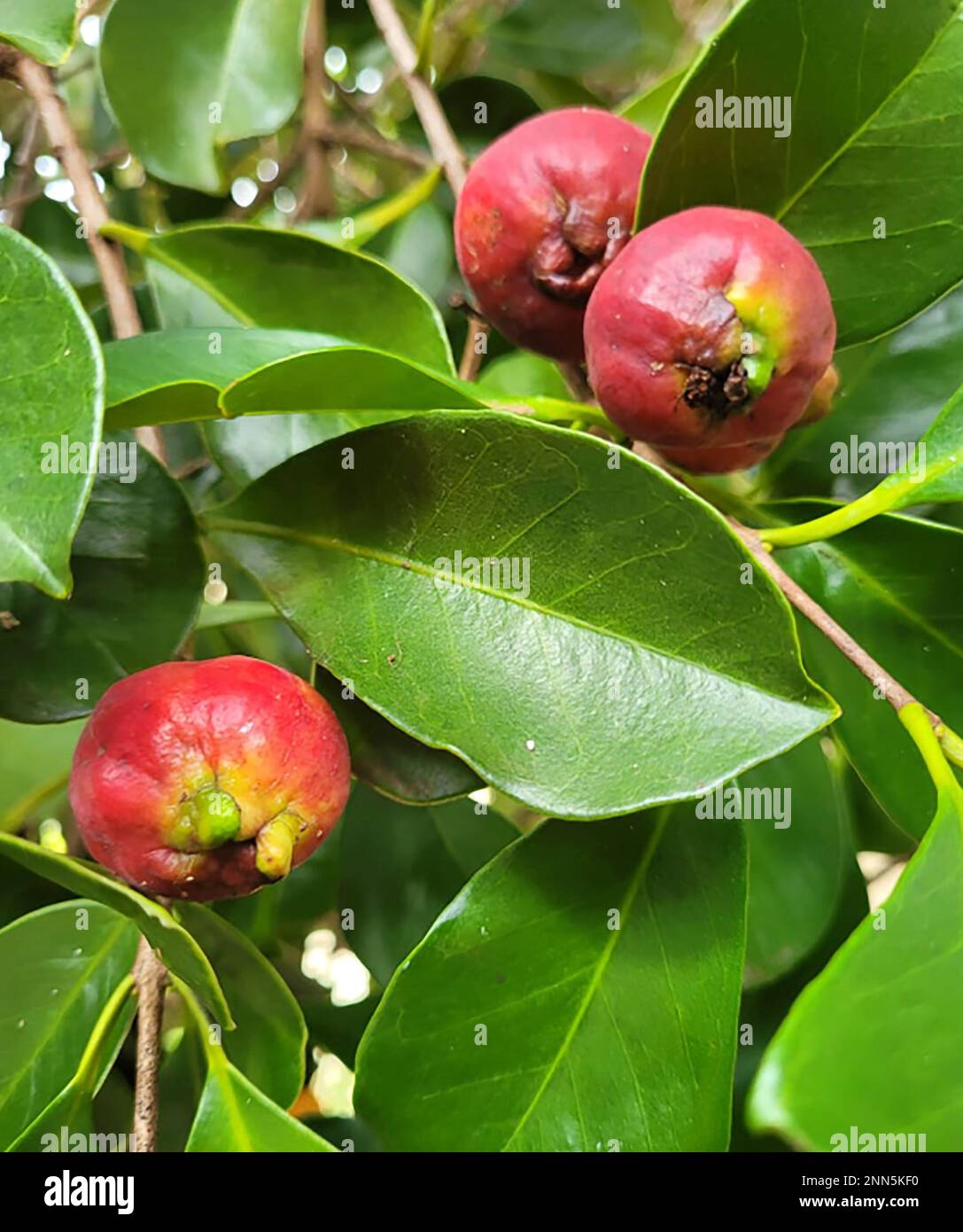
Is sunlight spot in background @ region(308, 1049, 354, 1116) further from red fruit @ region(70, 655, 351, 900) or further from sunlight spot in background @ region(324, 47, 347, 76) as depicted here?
sunlight spot in background @ region(324, 47, 347, 76)

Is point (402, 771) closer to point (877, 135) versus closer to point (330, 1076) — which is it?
point (877, 135)

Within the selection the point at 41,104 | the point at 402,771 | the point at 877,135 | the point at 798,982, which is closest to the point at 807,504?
the point at 877,135

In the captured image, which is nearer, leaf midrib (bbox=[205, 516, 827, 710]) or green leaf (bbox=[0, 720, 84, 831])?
leaf midrib (bbox=[205, 516, 827, 710])

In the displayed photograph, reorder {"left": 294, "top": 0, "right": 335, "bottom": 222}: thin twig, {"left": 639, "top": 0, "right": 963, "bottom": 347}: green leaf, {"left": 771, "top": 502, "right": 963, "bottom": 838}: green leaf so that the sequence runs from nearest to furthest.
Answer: {"left": 639, "top": 0, "right": 963, "bottom": 347}: green leaf, {"left": 771, "top": 502, "right": 963, "bottom": 838}: green leaf, {"left": 294, "top": 0, "right": 335, "bottom": 222}: thin twig

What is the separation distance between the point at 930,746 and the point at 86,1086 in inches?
22.5

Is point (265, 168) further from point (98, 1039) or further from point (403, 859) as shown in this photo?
point (98, 1039)

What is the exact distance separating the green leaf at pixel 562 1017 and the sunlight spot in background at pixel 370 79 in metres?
1.27

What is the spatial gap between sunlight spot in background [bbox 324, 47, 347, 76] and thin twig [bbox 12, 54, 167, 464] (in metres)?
0.68

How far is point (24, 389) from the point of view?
0.50m

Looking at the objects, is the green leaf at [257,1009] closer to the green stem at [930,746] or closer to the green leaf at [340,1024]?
the green leaf at [340,1024]

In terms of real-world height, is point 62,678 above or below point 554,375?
below

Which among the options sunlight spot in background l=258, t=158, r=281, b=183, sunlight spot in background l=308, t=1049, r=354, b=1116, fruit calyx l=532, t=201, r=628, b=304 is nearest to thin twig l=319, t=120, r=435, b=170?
sunlight spot in background l=258, t=158, r=281, b=183

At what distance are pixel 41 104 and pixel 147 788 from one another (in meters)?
0.64

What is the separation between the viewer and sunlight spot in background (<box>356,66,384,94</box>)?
154 cm
